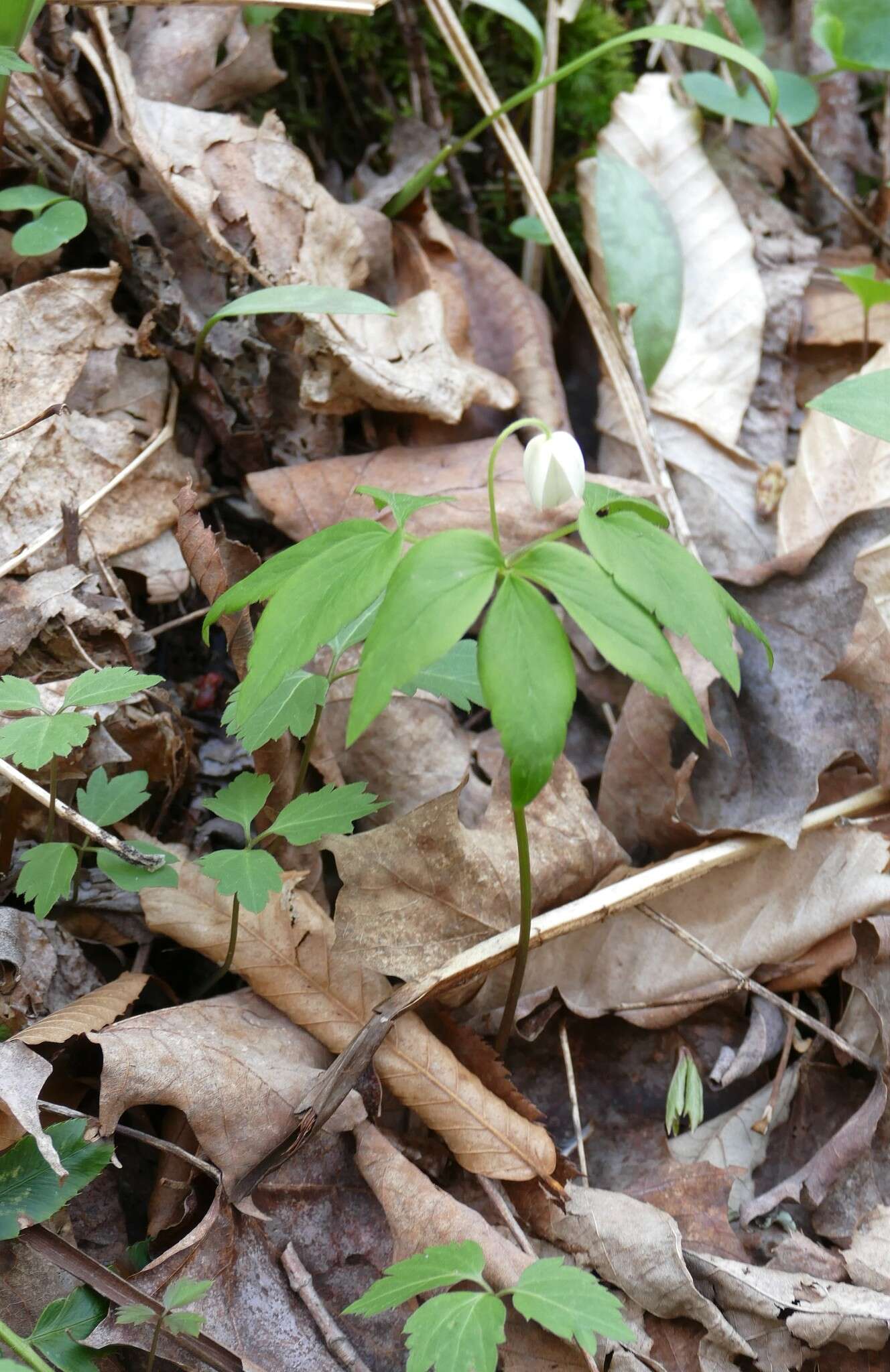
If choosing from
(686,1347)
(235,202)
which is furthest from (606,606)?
(235,202)

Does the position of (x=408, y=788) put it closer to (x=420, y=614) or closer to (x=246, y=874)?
(x=246, y=874)

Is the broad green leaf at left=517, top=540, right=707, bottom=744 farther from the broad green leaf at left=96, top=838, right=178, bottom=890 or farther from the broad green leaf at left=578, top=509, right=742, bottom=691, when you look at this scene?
the broad green leaf at left=96, top=838, right=178, bottom=890

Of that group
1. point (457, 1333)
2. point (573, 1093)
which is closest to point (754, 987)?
point (573, 1093)

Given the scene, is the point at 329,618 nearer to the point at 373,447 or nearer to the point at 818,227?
the point at 373,447

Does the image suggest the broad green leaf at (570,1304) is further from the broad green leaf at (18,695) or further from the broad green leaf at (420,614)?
the broad green leaf at (18,695)

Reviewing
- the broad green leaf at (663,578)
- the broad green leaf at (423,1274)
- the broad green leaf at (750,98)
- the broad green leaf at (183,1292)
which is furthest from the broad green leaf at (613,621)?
the broad green leaf at (750,98)

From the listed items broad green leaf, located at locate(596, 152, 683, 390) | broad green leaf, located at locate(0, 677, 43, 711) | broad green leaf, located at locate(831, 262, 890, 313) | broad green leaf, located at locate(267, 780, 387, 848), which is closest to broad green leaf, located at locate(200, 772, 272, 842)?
broad green leaf, located at locate(267, 780, 387, 848)
